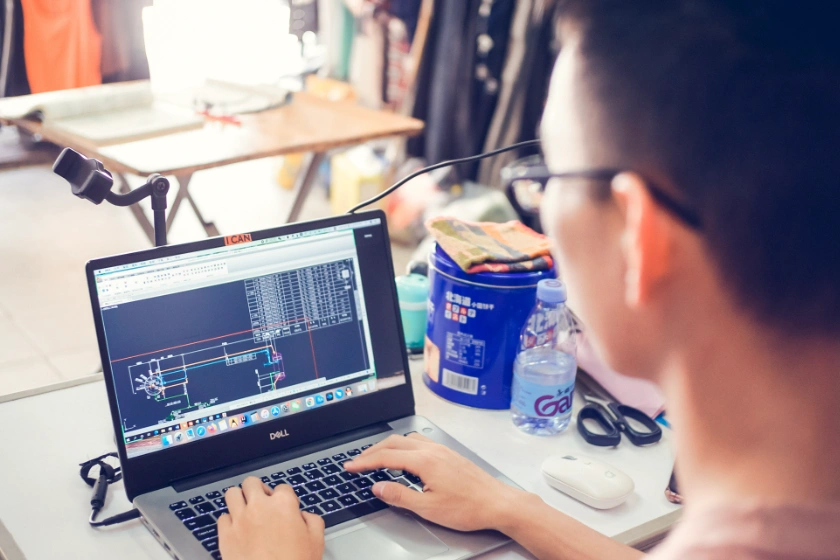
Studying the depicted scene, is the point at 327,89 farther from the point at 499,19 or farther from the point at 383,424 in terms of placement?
the point at 383,424

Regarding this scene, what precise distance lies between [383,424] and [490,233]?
36cm

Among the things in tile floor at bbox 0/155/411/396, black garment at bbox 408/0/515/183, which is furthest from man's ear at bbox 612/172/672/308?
black garment at bbox 408/0/515/183

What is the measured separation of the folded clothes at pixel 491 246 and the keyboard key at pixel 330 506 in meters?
0.39

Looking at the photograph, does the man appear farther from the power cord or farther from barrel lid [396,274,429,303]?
barrel lid [396,274,429,303]

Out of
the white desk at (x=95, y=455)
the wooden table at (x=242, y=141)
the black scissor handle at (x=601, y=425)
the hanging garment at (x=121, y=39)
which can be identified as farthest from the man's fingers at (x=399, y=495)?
the hanging garment at (x=121, y=39)

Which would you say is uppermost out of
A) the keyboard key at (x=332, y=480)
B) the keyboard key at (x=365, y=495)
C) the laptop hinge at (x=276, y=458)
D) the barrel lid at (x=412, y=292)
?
the barrel lid at (x=412, y=292)

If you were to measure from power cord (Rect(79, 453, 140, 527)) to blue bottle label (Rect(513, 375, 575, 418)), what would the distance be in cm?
54

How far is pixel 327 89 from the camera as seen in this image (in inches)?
169

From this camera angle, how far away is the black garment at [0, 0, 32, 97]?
2.98 meters

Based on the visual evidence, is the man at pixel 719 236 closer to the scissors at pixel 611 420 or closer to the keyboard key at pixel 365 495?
the keyboard key at pixel 365 495

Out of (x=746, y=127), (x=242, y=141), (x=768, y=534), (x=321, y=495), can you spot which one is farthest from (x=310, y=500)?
(x=242, y=141)

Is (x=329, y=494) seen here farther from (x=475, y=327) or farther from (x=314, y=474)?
(x=475, y=327)

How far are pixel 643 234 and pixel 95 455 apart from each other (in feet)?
2.76

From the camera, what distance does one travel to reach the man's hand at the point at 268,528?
89cm
